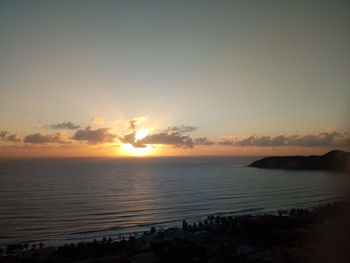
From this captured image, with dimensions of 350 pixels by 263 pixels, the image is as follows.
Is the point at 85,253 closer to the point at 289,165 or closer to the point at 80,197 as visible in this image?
the point at 80,197

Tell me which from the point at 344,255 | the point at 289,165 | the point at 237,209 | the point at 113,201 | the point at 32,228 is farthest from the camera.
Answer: the point at 289,165

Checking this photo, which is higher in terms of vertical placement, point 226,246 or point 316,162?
point 226,246

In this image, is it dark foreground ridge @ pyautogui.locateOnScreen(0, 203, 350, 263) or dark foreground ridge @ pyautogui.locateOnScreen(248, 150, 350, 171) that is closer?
dark foreground ridge @ pyautogui.locateOnScreen(0, 203, 350, 263)

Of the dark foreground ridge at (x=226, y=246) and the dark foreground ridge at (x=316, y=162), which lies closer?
the dark foreground ridge at (x=226, y=246)

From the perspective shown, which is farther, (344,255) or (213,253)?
(213,253)

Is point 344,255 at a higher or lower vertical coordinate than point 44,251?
higher

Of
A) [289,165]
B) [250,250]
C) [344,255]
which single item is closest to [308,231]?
[250,250]

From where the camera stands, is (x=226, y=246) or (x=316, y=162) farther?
(x=316, y=162)

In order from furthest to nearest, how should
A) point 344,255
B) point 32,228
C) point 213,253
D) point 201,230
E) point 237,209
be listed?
point 237,209 < point 32,228 < point 201,230 < point 213,253 < point 344,255
